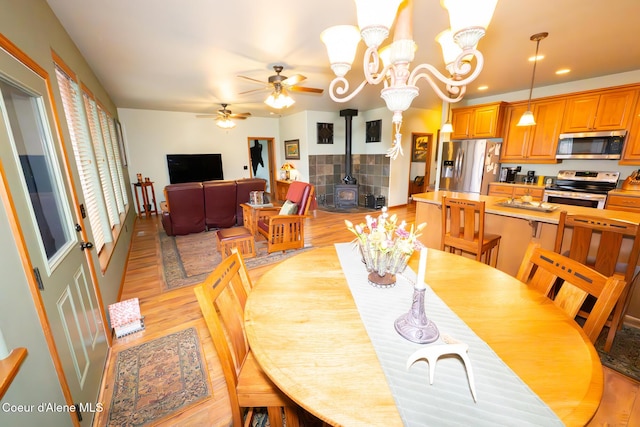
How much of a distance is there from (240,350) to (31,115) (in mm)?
1671

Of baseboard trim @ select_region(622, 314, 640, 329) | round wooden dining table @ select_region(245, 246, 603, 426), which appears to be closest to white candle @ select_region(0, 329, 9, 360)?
round wooden dining table @ select_region(245, 246, 603, 426)

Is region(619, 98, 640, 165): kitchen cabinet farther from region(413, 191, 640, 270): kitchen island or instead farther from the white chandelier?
the white chandelier

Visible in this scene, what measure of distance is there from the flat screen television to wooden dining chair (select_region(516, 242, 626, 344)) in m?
7.08

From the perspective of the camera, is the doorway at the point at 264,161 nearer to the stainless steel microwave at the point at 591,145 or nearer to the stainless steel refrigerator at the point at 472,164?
the stainless steel refrigerator at the point at 472,164

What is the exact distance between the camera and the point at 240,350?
1178mm

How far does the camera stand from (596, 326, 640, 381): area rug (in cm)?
167

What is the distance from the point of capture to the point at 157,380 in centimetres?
164

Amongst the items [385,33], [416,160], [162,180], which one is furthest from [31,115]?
[416,160]

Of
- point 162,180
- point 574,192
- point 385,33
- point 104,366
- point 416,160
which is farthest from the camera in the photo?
point 416,160

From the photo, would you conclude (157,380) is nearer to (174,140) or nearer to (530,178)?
(530,178)

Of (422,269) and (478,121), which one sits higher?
(478,121)

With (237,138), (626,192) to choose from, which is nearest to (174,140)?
(237,138)

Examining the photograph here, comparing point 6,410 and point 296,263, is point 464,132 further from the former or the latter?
point 6,410

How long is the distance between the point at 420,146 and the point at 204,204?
223 inches
